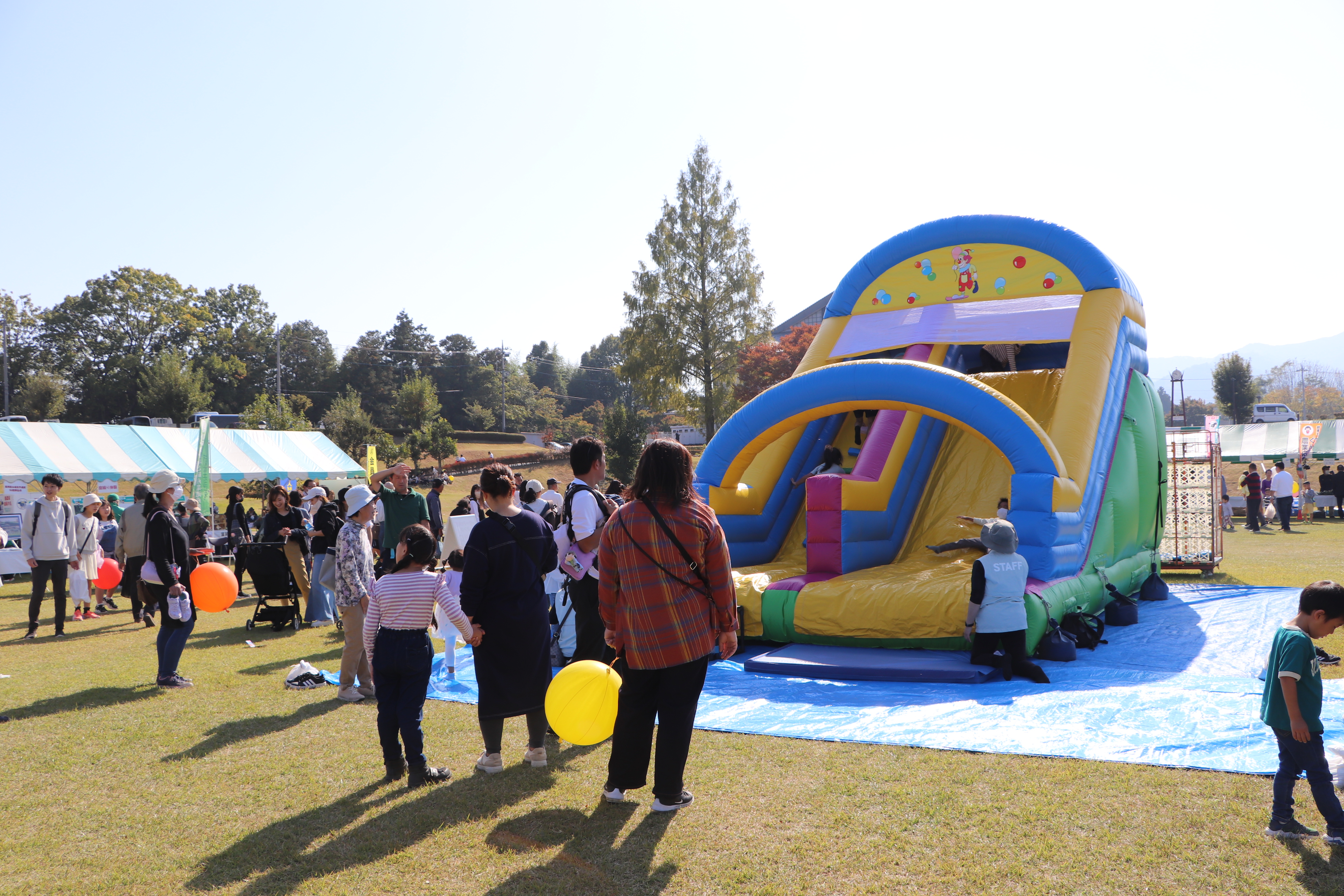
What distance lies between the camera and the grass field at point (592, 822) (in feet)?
10.1

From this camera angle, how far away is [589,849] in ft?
11.1

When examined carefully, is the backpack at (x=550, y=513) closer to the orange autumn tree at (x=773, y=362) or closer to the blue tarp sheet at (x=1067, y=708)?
the blue tarp sheet at (x=1067, y=708)

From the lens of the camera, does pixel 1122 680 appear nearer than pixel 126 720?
No

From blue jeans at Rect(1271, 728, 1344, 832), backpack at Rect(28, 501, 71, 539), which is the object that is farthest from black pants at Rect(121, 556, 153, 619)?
blue jeans at Rect(1271, 728, 1344, 832)

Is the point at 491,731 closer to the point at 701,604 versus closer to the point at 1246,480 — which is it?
the point at 701,604

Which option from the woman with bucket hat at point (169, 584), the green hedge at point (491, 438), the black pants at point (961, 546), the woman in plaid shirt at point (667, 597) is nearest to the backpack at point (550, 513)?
the woman in plaid shirt at point (667, 597)

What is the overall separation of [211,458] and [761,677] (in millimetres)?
16816

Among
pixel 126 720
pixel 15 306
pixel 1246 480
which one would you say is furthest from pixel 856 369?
pixel 15 306

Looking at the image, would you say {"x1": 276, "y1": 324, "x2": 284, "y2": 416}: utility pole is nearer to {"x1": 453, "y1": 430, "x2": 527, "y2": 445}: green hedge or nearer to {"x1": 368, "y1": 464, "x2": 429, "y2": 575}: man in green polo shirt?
{"x1": 453, "y1": 430, "x2": 527, "y2": 445}: green hedge

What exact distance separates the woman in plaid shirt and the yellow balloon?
12 centimetres

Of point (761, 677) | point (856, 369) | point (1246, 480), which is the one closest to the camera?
point (761, 677)

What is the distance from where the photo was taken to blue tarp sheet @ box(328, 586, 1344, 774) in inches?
175

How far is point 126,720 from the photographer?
5.44 m

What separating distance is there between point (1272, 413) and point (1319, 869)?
4509 centimetres
